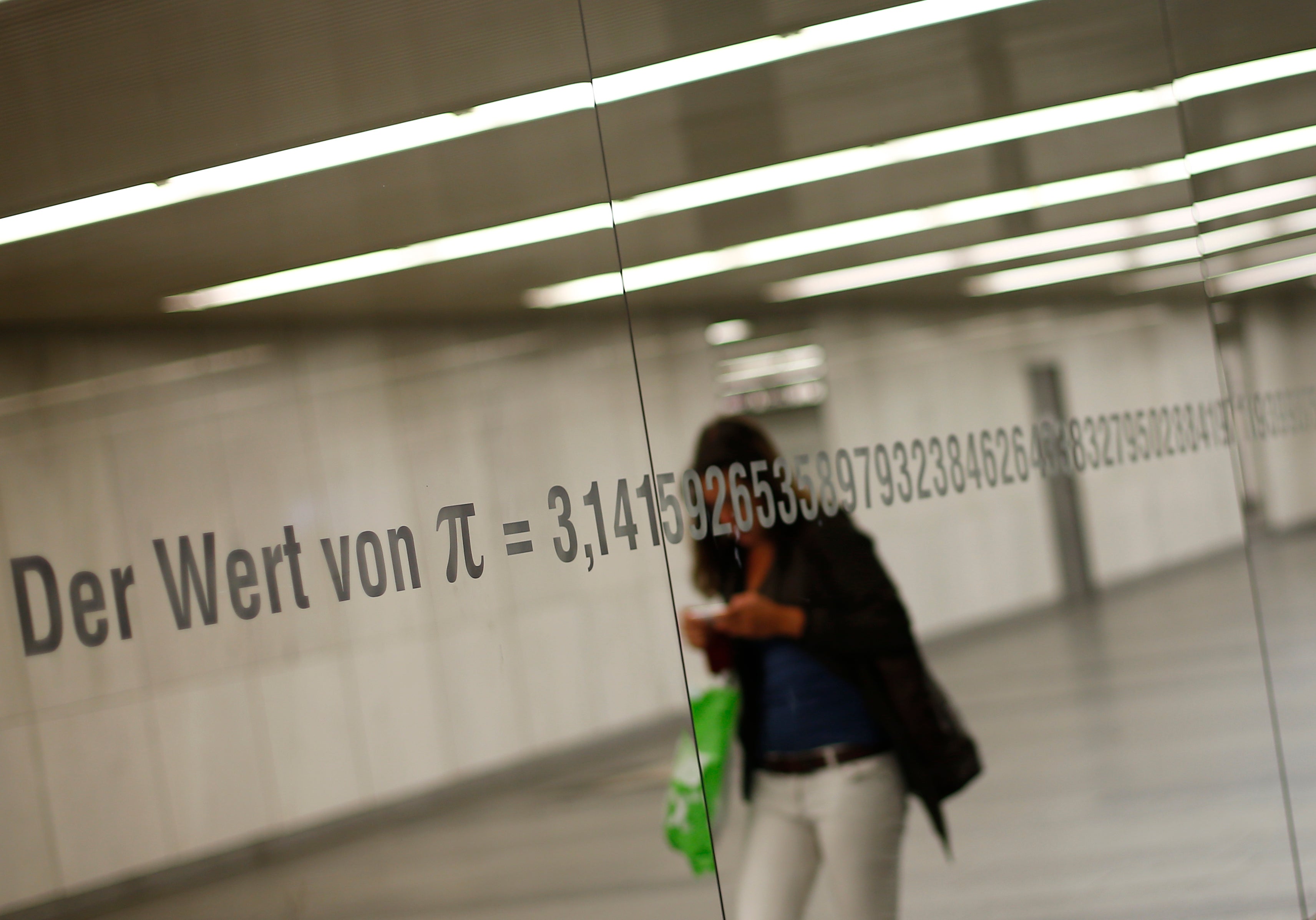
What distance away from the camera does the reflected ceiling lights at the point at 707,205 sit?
253cm

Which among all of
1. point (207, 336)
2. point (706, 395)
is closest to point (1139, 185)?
point (706, 395)

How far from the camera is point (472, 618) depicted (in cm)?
257

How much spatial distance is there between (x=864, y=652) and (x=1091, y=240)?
1.74 m

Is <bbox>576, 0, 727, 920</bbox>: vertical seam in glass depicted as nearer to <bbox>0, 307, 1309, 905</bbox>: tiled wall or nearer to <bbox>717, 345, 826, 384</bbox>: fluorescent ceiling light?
<bbox>0, 307, 1309, 905</bbox>: tiled wall

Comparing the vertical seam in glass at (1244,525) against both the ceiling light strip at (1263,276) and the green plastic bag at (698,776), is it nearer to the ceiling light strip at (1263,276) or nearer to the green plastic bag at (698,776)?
the ceiling light strip at (1263,276)

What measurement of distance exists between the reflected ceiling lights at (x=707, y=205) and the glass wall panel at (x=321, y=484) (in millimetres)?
13

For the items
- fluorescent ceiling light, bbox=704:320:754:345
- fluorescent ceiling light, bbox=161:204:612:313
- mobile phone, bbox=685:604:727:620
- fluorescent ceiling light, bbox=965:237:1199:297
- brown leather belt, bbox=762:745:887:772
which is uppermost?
fluorescent ceiling light, bbox=161:204:612:313

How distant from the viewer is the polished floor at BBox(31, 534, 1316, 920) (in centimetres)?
252

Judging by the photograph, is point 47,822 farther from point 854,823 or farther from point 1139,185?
point 1139,185

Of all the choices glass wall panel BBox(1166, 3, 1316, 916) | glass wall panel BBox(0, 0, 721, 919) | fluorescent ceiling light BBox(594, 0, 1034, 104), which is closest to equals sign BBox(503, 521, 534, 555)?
glass wall panel BBox(0, 0, 721, 919)

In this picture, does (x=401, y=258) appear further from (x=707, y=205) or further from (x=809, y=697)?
(x=809, y=697)

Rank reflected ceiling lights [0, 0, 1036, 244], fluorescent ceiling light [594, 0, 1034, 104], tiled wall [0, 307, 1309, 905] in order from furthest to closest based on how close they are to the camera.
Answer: fluorescent ceiling light [594, 0, 1034, 104]
reflected ceiling lights [0, 0, 1036, 244]
tiled wall [0, 307, 1309, 905]

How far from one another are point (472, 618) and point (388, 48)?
121cm

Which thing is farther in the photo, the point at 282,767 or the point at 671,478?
the point at 671,478
